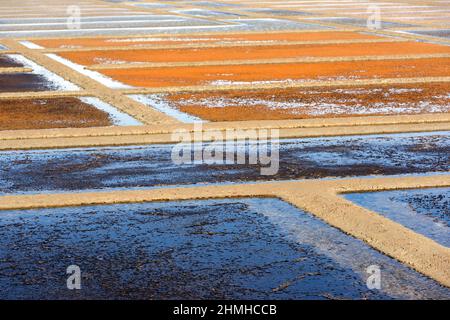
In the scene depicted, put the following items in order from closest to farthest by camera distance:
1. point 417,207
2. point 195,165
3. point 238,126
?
point 417,207 < point 195,165 < point 238,126

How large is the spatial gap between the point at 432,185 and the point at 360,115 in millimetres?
3967

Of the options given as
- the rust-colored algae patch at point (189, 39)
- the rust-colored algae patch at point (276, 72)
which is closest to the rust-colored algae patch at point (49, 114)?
the rust-colored algae patch at point (276, 72)

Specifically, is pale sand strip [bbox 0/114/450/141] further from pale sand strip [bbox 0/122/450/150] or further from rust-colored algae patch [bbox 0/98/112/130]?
rust-colored algae patch [bbox 0/98/112/130]

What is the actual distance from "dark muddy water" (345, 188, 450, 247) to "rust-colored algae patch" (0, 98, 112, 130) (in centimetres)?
474

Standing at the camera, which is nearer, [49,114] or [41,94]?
[49,114]

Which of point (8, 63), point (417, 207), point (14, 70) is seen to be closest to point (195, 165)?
point (417, 207)

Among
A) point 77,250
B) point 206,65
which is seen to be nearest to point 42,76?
point 206,65

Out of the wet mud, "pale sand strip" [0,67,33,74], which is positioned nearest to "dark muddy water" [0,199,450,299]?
"pale sand strip" [0,67,33,74]

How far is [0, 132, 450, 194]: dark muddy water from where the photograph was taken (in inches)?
369

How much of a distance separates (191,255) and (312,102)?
749cm

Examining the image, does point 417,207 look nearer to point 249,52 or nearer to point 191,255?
point 191,255

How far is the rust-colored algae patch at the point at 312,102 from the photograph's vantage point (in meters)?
13.2

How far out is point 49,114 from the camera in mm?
13297
